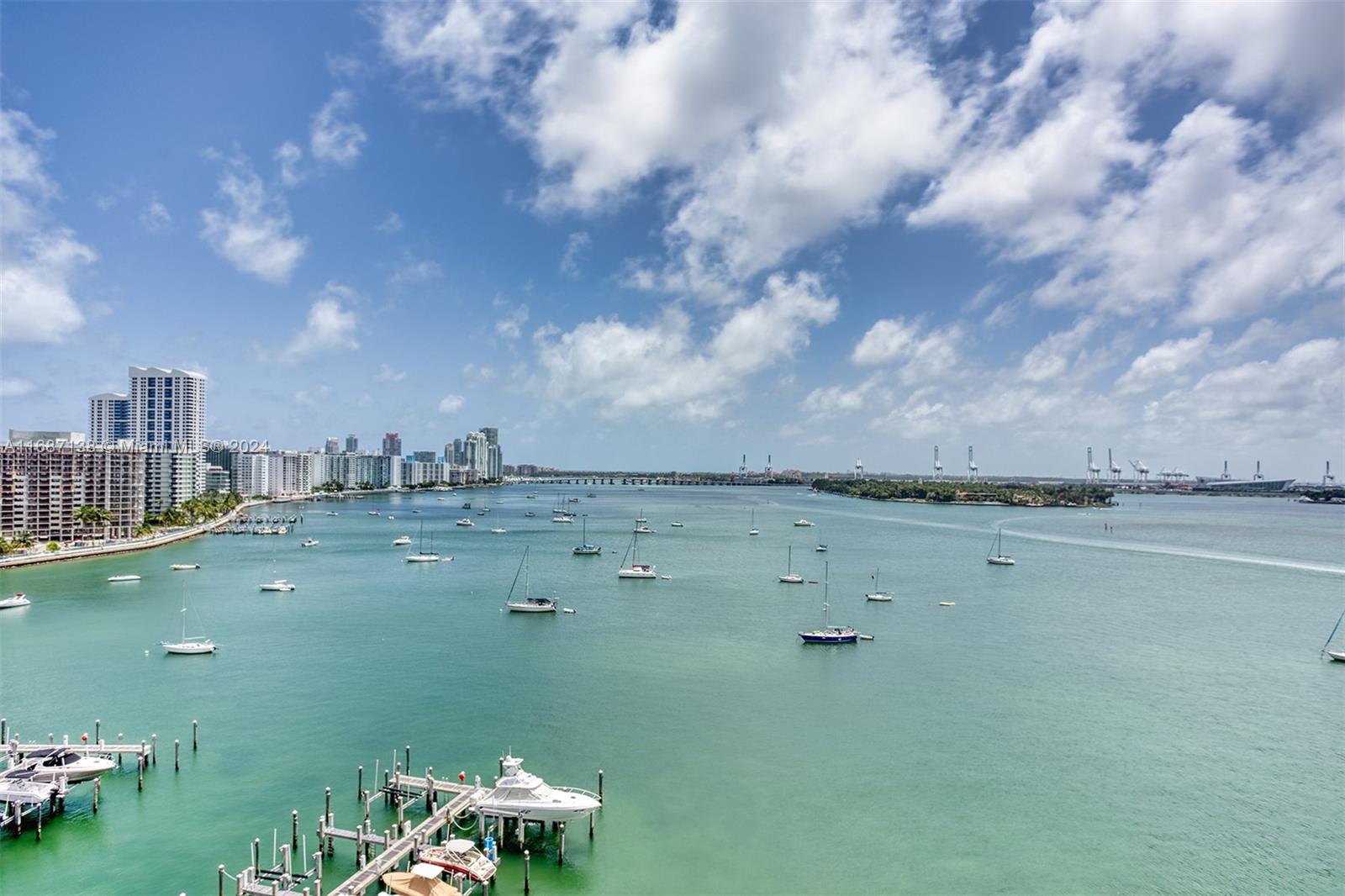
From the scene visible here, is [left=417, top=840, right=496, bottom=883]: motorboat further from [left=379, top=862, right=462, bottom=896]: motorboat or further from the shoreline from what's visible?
the shoreline

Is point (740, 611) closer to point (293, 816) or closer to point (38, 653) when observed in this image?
point (293, 816)

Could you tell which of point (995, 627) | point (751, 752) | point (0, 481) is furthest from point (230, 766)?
point (0, 481)

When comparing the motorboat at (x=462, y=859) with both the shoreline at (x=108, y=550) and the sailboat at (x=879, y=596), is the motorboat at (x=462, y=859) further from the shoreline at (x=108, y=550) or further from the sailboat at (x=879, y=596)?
the shoreline at (x=108, y=550)

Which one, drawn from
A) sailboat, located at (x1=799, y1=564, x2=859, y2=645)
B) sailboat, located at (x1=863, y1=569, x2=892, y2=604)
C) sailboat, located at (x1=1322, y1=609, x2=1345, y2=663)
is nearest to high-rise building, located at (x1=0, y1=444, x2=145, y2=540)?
sailboat, located at (x1=799, y1=564, x2=859, y2=645)

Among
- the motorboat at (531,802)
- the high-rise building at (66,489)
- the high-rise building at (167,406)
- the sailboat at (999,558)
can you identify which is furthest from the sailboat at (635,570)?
the high-rise building at (167,406)

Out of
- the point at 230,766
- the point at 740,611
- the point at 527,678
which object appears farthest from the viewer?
the point at 740,611

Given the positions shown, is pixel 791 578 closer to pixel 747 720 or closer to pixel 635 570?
pixel 635 570
